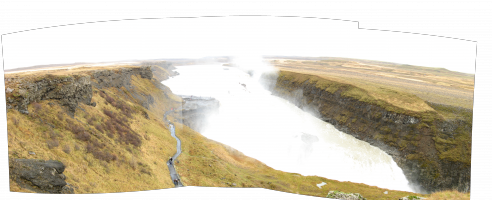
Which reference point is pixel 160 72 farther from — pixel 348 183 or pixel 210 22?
pixel 348 183

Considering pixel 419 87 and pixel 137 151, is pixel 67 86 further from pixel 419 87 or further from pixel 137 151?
pixel 419 87

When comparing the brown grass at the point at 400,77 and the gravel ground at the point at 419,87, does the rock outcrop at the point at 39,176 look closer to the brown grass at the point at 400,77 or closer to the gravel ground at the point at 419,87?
the brown grass at the point at 400,77

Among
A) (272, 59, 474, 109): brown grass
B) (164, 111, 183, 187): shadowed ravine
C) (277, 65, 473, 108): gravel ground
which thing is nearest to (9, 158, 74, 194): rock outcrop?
(164, 111, 183, 187): shadowed ravine

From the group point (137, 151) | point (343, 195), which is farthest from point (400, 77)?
point (137, 151)

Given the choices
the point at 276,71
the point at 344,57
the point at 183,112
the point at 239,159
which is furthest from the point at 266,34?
the point at 239,159

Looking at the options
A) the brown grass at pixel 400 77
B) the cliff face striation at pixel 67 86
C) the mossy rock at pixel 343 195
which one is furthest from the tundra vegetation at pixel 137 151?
the brown grass at pixel 400 77

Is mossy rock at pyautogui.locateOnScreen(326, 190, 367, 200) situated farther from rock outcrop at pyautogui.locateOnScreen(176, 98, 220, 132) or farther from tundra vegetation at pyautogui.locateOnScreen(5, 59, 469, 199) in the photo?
rock outcrop at pyautogui.locateOnScreen(176, 98, 220, 132)
